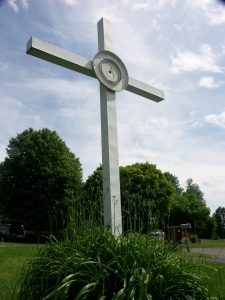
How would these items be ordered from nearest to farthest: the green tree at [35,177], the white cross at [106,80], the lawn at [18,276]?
the lawn at [18,276]
the white cross at [106,80]
the green tree at [35,177]

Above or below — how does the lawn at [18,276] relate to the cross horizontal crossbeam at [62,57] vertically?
below

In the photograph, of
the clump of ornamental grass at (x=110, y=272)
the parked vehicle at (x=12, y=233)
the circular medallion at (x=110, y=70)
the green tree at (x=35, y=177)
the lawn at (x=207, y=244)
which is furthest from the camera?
the green tree at (x=35, y=177)

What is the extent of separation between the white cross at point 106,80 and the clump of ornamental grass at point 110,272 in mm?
2027

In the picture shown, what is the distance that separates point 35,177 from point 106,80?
24997 mm

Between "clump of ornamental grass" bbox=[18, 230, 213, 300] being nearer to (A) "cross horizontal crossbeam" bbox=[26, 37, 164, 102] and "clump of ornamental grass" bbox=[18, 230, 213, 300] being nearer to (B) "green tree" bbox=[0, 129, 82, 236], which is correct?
(A) "cross horizontal crossbeam" bbox=[26, 37, 164, 102]

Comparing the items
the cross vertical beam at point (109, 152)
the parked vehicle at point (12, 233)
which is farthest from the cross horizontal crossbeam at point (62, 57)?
the parked vehicle at point (12, 233)

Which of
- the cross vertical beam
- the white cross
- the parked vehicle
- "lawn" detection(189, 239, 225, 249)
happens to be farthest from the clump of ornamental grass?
the parked vehicle

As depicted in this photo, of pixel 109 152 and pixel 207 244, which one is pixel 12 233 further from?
pixel 109 152

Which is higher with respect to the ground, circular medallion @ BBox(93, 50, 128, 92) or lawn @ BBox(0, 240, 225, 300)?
circular medallion @ BBox(93, 50, 128, 92)

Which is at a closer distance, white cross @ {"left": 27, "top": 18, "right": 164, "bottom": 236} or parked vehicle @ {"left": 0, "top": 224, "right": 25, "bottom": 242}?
white cross @ {"left": 27, "top": 18, "right": 164, "bottom": 236}

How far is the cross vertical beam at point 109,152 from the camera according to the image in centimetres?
576

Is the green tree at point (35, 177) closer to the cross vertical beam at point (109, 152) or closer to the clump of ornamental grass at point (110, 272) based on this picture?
the cross vertical beam at point (109, 152)

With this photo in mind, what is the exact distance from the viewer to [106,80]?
6.47 m

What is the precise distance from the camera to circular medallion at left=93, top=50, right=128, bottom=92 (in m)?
6.45
